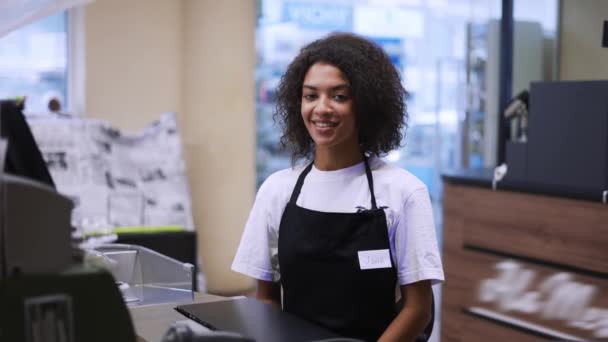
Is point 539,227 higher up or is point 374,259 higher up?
point 374,259

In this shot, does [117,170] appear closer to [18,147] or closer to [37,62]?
[37,62]

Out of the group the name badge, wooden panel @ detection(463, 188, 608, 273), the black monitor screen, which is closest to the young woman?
the name badge

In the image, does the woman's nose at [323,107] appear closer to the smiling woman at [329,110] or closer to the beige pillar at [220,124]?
the smiling woman at [329,110]

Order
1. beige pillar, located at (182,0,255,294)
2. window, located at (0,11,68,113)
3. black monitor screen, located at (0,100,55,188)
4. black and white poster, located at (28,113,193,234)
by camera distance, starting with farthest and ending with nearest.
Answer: beige pillar, located at (182,0,255,294), window, located at (0,11,68,113), black and white poster, located at (28,113,193,234), black monitor screen, located at (0,100,55,188)

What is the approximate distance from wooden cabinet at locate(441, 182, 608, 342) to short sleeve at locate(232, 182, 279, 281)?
5.38ft

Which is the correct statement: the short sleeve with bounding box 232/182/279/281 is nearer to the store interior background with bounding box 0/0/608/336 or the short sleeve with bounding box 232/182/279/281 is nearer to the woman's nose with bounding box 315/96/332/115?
the woman's nose with bounding box 315/96/332/115

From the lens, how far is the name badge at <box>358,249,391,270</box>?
1809mm

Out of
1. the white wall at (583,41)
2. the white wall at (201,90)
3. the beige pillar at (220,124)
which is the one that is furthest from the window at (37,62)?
the white wall at (583,41)

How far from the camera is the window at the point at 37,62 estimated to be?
5074mm

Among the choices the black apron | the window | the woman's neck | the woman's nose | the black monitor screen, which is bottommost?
the black apron

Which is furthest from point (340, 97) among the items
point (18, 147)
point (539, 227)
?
point (539, 227)

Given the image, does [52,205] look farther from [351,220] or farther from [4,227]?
[351,220]

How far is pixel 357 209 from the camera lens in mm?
1867

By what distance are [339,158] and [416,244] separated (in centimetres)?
30
